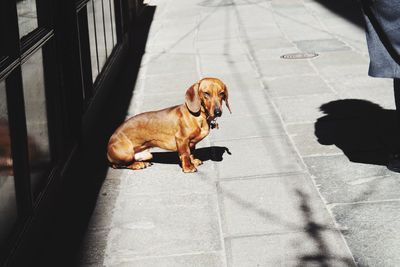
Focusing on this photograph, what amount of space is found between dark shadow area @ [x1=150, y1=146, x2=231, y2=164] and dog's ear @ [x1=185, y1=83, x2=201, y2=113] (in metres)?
0.90

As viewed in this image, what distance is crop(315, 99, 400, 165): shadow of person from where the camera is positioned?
6480 mm

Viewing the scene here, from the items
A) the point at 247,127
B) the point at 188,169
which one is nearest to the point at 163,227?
the point at 188,169

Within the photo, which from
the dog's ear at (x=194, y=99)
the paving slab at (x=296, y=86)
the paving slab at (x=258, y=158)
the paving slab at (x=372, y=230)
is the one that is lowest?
the paving slab at (x=296, y=86)

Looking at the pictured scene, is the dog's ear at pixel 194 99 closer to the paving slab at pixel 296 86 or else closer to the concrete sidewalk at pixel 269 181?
the concrete sidewalk at pixel 269 181

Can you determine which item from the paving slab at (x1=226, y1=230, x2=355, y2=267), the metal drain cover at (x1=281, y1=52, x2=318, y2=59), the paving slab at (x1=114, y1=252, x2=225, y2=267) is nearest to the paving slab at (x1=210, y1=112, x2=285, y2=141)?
the paving slab at (x1=226, y1=230, x2=355, y2=267)

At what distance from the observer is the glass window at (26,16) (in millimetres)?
4973

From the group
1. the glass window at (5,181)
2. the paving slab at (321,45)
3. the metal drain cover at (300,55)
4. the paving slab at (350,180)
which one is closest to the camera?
the glass window at (5,181)

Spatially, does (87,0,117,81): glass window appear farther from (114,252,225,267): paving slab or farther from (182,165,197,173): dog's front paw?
(114,252,225,267): paving slab

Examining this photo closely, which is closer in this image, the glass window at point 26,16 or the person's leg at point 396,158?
the glass window at point 26,16

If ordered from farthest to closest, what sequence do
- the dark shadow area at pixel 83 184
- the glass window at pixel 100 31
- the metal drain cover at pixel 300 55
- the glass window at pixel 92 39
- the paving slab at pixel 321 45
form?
the paving slab at pixel 321 45 → the metal drain cover at pixel 300 55 → the glass window at pixel 100 31 → the glass window at pixel 92 39 → the dark shadow area at pixel 83 184

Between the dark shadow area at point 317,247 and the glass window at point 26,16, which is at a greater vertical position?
the glass window at point 26,16

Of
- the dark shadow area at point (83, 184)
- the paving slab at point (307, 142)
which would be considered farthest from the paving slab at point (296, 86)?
the dark shadow area at point (83, 184)

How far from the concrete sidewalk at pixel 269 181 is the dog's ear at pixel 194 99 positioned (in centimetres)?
68

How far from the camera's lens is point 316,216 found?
16.9 ft
